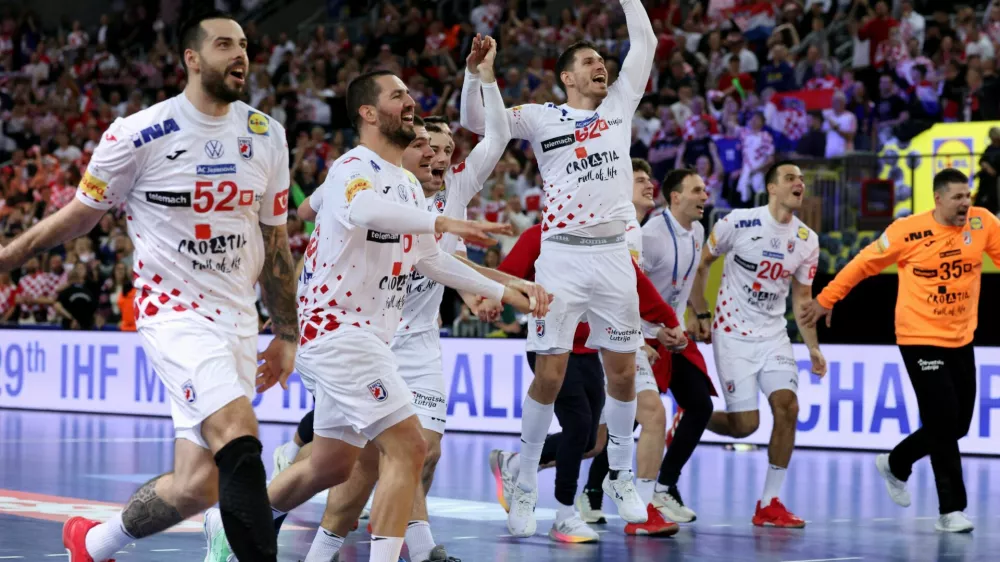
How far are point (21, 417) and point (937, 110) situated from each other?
12218 millimetres

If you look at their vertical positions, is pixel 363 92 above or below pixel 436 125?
below

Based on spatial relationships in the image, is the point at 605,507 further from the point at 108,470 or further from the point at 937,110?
the point at 937,110

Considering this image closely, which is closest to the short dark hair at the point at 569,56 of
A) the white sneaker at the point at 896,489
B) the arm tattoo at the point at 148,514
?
the white sneaker at the point at 896,489

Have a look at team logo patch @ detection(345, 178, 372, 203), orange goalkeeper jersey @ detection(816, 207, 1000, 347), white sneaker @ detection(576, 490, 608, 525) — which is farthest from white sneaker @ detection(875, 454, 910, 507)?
team logo patch @ detection(345, 178, 372, 203)

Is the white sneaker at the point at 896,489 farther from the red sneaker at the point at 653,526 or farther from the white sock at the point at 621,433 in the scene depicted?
the white sock at the point at 621,433

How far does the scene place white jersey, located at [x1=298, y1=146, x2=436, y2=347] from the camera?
6027 millimetres

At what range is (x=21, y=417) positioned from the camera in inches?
719

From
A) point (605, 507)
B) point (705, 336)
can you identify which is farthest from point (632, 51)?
point (605, 507)

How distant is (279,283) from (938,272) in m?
Answer: 5.13

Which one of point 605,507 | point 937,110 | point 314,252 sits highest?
point 937,110

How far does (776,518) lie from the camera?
30.2 ft

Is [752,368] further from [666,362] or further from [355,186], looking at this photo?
[355,186]

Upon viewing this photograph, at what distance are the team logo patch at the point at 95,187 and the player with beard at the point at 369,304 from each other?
935 millimetres

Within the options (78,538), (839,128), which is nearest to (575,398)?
(78,538)
